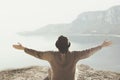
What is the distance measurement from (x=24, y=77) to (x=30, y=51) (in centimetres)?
633

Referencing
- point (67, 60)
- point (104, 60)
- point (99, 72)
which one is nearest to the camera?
point (67, 60)

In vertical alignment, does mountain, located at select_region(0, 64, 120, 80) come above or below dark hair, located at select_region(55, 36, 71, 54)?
below

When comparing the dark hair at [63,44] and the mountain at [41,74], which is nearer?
the dark hair at [63,44]

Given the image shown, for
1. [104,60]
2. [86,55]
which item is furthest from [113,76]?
[104,60]

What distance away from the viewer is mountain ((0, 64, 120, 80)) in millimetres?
11773

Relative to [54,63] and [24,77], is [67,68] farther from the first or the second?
[24,77]

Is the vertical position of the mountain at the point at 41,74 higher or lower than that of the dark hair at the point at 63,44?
lower

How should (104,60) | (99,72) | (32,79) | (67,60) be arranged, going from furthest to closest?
(104,60) < (99,72) < (32,79) < (67,60)

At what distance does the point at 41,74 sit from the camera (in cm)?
1234

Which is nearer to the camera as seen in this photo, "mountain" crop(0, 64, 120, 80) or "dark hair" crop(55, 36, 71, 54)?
"dark hair" crop(55, 36, 71, 54)

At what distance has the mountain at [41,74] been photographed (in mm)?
11773

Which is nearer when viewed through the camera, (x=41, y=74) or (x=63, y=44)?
(x=63, y=44)

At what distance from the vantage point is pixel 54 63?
230 inches

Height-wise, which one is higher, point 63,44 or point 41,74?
point 63,44
